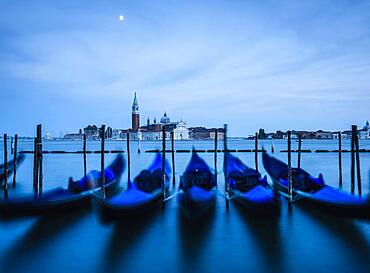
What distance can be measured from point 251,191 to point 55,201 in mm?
4094

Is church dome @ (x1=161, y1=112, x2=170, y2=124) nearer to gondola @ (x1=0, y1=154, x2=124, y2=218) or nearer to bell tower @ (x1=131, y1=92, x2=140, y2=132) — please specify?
bell tower @ (x1=131, y1=92, x2=140, y2=132)

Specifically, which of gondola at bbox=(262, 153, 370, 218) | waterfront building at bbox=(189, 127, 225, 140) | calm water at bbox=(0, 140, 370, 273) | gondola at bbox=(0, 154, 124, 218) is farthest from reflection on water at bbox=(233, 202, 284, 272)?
waterfront building at bbox=(189, 127, 225, 140)

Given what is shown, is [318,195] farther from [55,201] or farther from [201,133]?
[201,133]

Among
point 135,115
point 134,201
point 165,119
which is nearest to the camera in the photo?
point 134,201

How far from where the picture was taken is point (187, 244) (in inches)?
254

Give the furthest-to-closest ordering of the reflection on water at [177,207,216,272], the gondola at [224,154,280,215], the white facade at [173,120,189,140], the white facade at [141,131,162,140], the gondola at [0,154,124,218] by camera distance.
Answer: the white facade at [173,120,189,140] → the white facade at [141,131,162,140] → the gondola at [224,154,280,215] → the gondola at [0,154,124,218] → the reflection on water at [177,207,216,272]

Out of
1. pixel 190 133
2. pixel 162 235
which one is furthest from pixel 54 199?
pixel 190 133

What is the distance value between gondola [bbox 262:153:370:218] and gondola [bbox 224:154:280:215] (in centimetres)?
82

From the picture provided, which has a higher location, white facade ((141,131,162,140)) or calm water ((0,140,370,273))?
white facade ((141,131,162,140))

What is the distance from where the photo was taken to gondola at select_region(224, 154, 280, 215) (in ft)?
23.8

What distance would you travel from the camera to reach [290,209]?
Answer: 8914 mm

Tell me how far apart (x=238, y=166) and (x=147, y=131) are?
10950 cm

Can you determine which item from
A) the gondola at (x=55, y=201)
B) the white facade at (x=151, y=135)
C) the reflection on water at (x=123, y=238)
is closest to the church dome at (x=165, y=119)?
the white facade at (x=151, y=135)

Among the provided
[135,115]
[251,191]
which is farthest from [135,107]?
[251,191]
